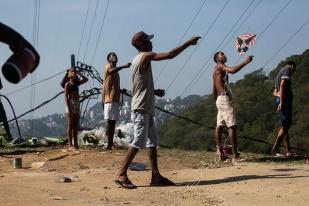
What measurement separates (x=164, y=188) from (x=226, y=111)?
2683 millimetres

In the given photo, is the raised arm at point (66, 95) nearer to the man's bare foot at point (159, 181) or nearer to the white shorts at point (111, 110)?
the white shorts at point (111, 110)

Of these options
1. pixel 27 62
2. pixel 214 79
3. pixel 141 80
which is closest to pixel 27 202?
pixel 141 80

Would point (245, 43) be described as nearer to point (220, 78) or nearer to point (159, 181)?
point (220, 78)

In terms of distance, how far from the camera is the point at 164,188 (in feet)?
22.5

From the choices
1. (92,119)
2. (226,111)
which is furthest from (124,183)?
(92,119)

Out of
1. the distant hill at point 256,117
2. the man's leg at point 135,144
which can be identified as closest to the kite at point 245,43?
the man's leg at point 135,144

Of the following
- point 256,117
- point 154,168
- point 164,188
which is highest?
point 256,117

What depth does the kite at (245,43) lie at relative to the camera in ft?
33.8

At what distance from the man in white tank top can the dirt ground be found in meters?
0.18

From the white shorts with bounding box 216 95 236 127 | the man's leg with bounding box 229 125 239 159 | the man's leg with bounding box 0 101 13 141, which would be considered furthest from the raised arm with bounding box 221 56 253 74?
the man's leg with bounding box 0 101 13 141

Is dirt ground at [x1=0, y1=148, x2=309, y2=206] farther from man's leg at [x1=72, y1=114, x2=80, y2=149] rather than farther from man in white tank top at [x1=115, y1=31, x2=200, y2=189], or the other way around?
man's leg at [x1=72, y1=114, x2=80, y2=149]

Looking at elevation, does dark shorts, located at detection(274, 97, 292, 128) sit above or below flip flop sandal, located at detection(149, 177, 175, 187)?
above

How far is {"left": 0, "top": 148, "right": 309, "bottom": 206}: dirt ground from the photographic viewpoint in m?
5.98

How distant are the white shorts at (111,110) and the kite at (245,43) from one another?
7.83 feet
